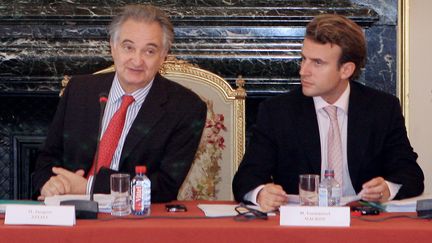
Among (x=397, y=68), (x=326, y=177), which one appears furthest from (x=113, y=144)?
(x=397, y=68)

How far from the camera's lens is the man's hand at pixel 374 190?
8.52 ft

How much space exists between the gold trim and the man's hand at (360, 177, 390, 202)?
→ 1655mm

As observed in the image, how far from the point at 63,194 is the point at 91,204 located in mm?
412

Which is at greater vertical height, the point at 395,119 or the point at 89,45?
the point at 89,45

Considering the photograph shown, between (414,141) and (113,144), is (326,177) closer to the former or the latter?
(113,144)

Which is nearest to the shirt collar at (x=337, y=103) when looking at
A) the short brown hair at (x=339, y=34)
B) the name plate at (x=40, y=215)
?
the short brown hair at (x=339, y=34)

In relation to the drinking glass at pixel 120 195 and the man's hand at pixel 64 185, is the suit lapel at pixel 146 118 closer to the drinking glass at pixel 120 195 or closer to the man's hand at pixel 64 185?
the man's hand at pixel 64 185

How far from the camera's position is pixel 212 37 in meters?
4.11

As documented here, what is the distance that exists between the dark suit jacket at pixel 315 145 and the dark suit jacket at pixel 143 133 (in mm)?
230

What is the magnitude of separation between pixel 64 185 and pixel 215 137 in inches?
32.8

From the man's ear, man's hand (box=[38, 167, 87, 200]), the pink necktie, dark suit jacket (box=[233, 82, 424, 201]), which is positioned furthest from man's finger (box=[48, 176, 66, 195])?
the man's ear

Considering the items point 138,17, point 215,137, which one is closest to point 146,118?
point 138,17

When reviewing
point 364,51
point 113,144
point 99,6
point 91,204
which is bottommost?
point 91,204

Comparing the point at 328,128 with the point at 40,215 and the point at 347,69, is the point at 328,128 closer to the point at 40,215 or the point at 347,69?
the point at 347,69
